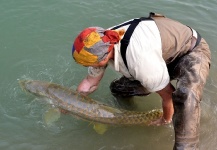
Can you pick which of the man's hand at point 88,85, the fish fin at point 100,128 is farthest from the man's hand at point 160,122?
the man's hand at point 88,85

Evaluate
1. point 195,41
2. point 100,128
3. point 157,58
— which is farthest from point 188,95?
point 100,128

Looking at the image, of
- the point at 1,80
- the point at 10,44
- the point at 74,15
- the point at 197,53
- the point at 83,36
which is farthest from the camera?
the point at 74,15

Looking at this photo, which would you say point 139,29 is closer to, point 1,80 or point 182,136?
point 182,136

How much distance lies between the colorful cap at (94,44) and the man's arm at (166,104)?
0.89 m

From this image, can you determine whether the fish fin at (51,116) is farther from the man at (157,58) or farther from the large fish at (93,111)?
the man at (157,58)

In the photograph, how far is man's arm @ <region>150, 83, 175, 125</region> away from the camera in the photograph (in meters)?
3.86

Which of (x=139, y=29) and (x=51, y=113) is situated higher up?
(x=139, y=29)

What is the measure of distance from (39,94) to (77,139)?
0.87 m

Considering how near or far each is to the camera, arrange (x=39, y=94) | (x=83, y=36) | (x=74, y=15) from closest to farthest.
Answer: (x=83, y=36), (x=39, y=94), (x=74, y=15)

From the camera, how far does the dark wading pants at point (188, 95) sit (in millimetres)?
3529

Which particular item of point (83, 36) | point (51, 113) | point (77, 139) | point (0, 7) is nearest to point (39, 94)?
point (51, 113)

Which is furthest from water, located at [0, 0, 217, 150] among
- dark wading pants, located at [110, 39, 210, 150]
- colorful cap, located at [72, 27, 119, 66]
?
colorful cap, located at [72, 27, 119, 66]

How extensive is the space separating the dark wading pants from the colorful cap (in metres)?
0.91

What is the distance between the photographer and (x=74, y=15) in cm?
696
